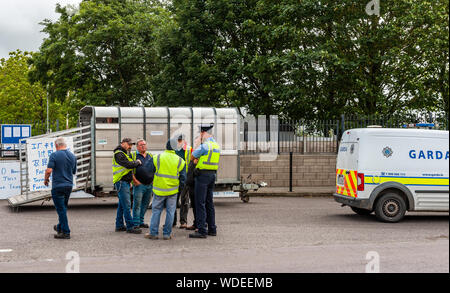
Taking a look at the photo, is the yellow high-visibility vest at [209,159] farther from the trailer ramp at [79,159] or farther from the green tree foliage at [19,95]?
the green tree foliage at [19,95]

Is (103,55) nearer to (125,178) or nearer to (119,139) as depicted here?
(119,139)

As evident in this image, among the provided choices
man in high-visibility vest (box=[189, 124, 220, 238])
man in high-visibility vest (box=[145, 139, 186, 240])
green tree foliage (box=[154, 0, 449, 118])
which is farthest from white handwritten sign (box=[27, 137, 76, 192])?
green tree foliage (box=[154, 0, 449, 118])

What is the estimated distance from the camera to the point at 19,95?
168 ft

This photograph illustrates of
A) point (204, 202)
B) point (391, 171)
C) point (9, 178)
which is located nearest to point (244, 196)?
point (391, 171)

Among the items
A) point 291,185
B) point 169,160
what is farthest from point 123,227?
point 291,185

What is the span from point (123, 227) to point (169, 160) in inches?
78.9

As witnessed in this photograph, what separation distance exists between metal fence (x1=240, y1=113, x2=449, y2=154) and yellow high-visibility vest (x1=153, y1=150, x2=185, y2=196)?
11.0 metres

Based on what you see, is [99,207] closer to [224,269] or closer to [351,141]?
[351,141]

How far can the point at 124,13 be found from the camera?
35.2 meters

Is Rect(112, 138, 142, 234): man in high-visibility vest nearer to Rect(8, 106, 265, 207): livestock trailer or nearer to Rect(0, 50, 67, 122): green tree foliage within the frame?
Rect(8, 106, 265, 207): livestock trailer

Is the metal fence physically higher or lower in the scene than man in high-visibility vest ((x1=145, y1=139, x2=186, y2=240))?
higher

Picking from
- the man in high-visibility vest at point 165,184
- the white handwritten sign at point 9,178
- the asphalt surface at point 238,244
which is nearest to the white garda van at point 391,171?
the asphalt surface at point 238,244

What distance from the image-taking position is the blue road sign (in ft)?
75.2

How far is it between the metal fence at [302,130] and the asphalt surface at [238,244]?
6906mm
